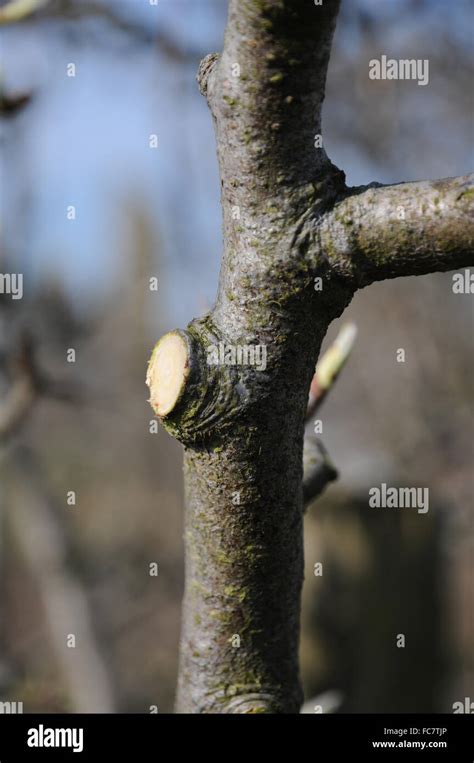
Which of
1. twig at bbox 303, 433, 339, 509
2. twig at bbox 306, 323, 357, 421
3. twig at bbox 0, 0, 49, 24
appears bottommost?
twig at bbox 303, 433, 339, 509

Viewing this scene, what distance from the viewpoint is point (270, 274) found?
64cm

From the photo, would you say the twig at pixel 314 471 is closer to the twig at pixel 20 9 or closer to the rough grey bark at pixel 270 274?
the rough grey bark at pixel 270 274

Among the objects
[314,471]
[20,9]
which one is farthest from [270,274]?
[20,9]

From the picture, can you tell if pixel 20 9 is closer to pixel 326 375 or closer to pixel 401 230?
pixel 326 375

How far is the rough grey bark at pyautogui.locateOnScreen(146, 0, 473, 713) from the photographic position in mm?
569

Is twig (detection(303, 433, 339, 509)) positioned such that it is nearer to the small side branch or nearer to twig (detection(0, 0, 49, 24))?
the small side branch

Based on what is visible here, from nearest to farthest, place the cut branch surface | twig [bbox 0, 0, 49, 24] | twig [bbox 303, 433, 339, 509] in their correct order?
the cut branch surface < twig [bbox 303, 433, 339, 509] < twig [bbox 0, 0, 49, 24]

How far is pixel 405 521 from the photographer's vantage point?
300 centimetres

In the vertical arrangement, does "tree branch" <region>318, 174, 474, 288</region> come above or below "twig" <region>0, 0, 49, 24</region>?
below

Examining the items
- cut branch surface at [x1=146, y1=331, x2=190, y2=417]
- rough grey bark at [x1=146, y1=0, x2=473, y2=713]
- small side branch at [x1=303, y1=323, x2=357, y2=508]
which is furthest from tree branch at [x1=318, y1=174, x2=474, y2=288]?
small side branch at [x1=303, y1=323, x2=357, y2=508]

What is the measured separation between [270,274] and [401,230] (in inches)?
4.7
